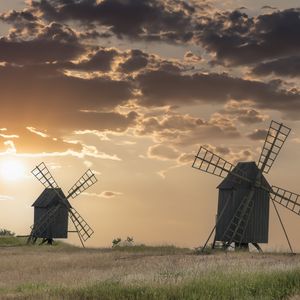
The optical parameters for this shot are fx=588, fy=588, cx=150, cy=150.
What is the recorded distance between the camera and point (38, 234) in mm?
64562

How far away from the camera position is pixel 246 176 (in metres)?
44.1

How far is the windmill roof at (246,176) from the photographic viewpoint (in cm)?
4394

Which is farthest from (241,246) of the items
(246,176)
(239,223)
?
(246,176)

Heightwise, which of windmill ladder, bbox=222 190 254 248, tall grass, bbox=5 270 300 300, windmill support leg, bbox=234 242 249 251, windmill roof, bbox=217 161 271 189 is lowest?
tall grass, bbox=5 270 300 300

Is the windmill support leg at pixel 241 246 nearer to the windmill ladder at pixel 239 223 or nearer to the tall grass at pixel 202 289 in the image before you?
the windmill ladder at pixel 239 223

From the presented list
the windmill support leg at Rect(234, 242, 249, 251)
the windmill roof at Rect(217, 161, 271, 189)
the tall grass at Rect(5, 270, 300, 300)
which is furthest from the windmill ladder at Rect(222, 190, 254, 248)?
the tall grass at Rect(5, 270, 300, 300)

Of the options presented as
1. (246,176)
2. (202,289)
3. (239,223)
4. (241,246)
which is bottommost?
(202,289)

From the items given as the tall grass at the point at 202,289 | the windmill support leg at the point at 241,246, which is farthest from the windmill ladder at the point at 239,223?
the tall grass at the point at 202,289

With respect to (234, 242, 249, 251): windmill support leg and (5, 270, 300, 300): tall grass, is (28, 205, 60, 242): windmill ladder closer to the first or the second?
(234, 242, 249, 251): windmill support leg

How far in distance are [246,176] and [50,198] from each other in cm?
2755

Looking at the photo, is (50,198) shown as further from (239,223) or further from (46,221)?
(239,223)

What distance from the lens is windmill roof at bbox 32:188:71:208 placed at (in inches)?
2511

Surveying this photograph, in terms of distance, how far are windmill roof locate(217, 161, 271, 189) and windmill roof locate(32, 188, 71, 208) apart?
23865 mm

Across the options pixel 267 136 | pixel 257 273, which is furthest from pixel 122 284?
pixel 267 136
